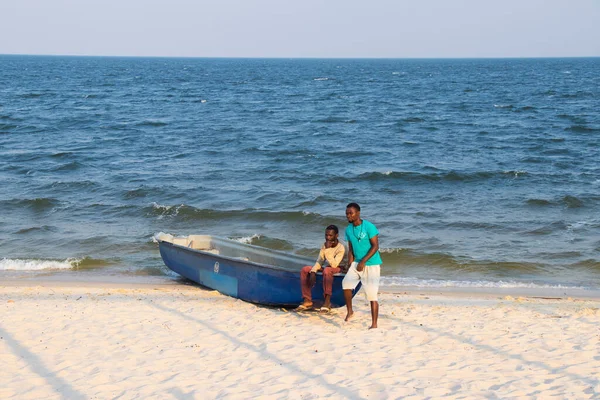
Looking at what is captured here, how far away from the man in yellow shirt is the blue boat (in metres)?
0.09

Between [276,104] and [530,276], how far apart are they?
118 feet

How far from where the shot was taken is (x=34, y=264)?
1388 cm

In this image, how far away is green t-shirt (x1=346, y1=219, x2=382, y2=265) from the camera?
8.41 metres

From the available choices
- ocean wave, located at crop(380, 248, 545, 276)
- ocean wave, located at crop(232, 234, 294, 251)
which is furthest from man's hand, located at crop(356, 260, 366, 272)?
ocean wave, located at crop(232, 234, 294, 251)

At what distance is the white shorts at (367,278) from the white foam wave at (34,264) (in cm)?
746

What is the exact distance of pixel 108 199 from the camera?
64.4 ft

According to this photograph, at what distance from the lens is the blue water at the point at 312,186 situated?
14242 millimetres

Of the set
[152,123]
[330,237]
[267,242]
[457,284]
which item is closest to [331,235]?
[330,237]

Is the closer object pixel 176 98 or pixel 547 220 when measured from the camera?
pixel 547 220

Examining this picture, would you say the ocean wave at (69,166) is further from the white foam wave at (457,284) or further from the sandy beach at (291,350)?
the white foam wave at (457,284)

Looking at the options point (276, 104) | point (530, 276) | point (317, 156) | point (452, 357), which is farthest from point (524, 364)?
point (276, 104)

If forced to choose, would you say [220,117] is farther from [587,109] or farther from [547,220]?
[547,220]

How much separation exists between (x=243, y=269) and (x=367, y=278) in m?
2.58

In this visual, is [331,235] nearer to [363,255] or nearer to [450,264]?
[363,255]
